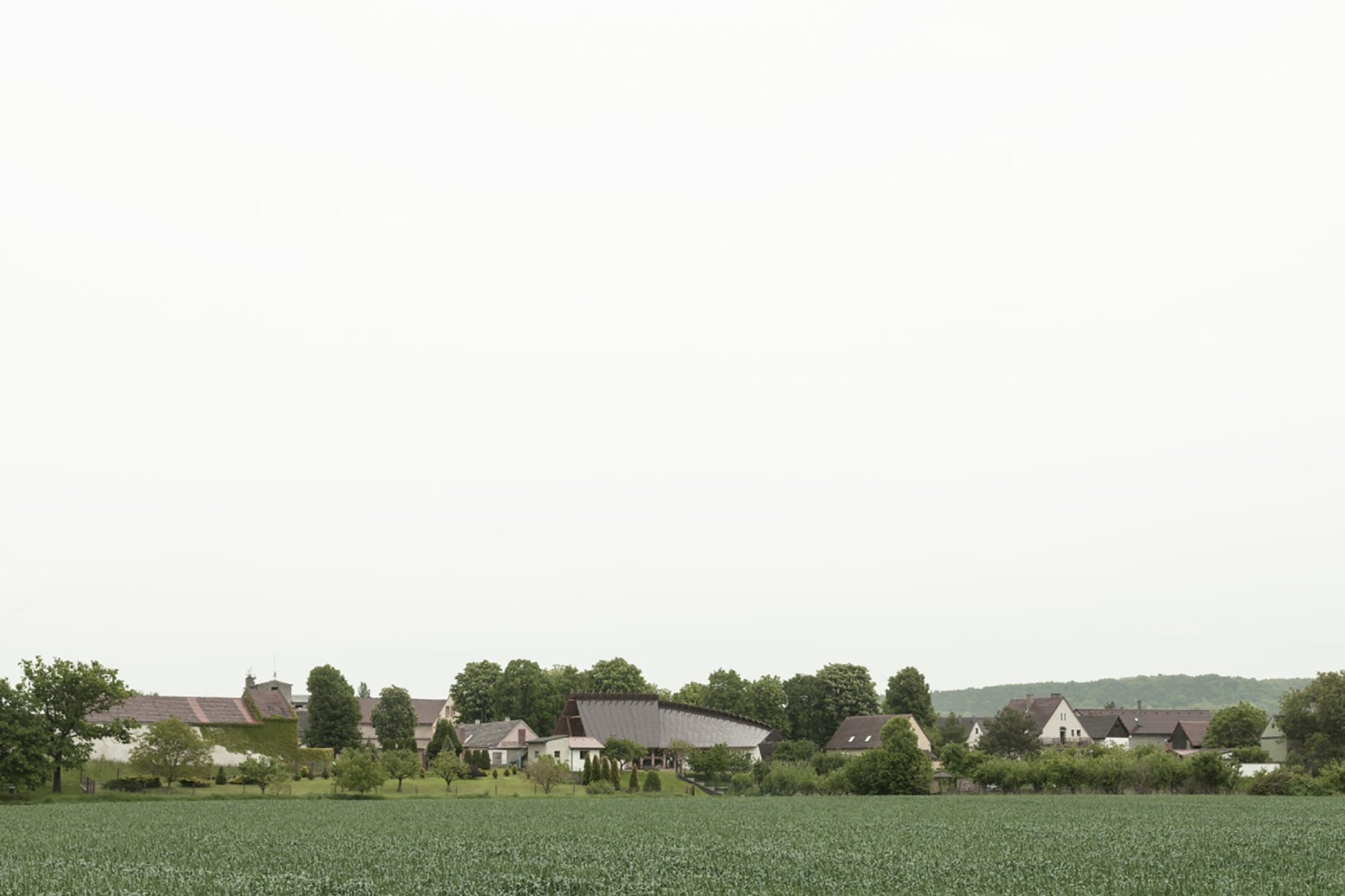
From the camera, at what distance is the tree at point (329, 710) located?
111000 millimetres

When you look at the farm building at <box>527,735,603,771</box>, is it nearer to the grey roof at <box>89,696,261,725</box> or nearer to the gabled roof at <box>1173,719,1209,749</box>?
the grey roof at <box>89,696,261,725</box>

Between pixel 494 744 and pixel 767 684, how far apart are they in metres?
36.0

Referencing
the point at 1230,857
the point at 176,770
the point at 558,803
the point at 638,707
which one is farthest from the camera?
the point at 638,707

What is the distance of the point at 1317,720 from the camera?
92.4 meters

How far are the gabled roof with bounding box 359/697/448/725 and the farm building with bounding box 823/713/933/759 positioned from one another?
78114mm

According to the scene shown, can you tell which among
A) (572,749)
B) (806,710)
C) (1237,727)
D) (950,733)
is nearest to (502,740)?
(572,749)

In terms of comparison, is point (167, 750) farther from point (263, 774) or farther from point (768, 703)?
point (768, 703)

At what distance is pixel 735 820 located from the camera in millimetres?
48156

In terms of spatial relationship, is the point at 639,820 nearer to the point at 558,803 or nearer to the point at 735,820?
the point at 735,820

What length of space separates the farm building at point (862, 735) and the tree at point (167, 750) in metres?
66.5

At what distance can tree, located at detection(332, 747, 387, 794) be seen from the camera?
7281 cm

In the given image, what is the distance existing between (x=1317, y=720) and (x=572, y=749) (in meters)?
72.3

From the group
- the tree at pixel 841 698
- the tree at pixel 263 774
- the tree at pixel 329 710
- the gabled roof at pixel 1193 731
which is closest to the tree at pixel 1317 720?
the tree at pixel 841 698

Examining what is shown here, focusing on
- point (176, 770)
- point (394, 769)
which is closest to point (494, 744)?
point (394, 769)
